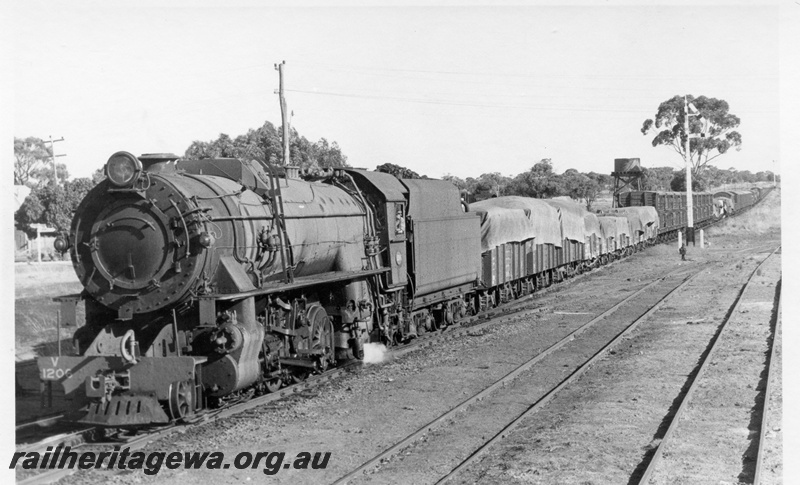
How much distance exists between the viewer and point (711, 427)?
952 cm

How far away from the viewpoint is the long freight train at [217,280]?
8.67m

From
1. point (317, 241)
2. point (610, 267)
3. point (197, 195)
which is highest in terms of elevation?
point (197, 195)

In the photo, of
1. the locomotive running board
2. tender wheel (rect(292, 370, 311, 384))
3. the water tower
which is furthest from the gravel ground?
the water tower

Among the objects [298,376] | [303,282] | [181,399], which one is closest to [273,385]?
[298,376]

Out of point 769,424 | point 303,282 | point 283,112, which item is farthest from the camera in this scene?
point 283,112

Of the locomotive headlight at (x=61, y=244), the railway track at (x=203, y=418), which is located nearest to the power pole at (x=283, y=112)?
the railway track at (x=203, y=418)

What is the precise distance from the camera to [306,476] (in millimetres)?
7652

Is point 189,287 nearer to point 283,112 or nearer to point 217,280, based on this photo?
point 217,280

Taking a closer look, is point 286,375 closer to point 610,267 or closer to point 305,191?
point 305,191

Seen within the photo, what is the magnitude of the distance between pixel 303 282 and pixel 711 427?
5799 millimetres

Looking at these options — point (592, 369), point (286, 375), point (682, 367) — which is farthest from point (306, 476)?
point (682, 367)

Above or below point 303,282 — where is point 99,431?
below

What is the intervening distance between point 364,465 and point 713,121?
41222 millimetres

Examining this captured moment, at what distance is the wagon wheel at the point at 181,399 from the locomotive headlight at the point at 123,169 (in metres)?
2.43
